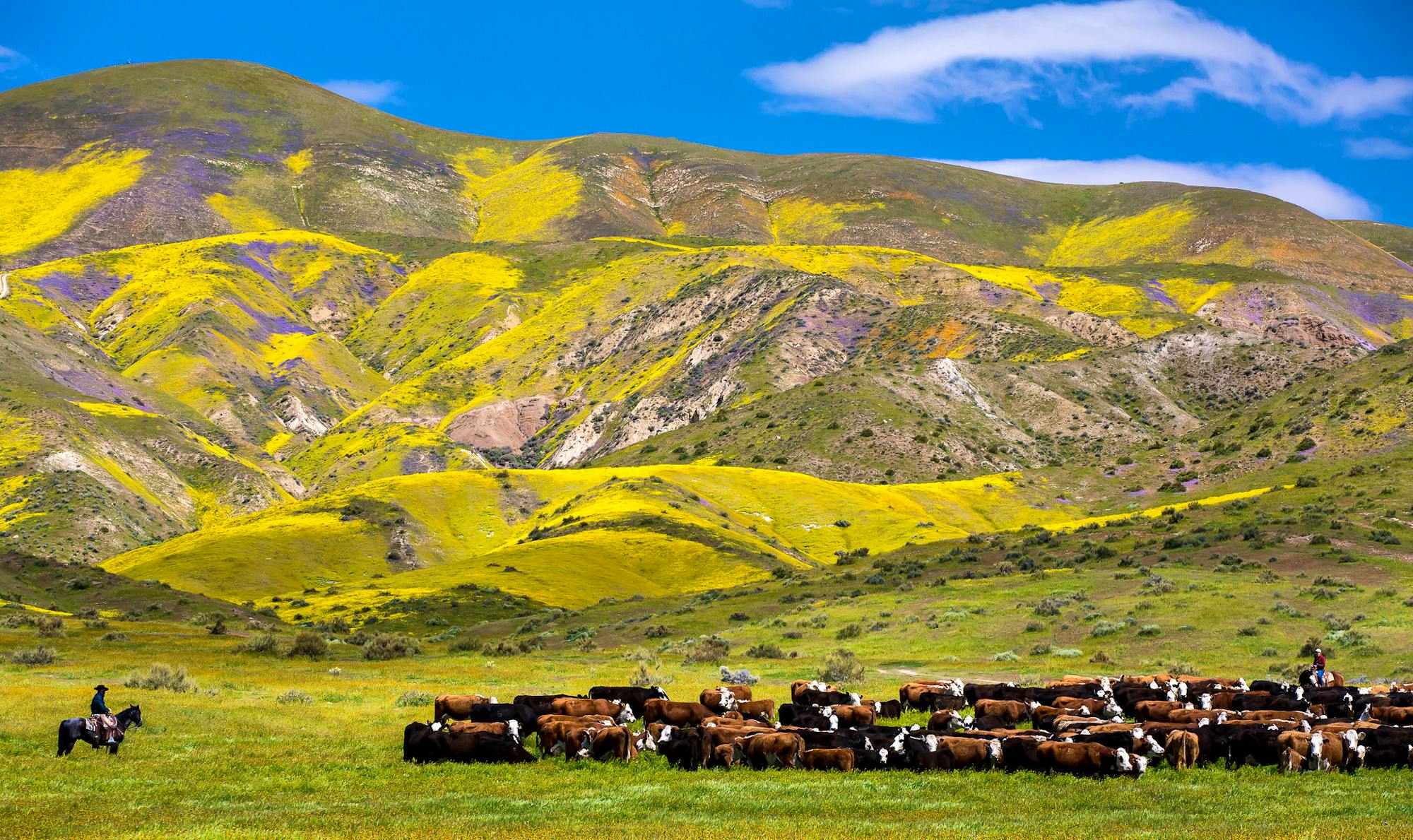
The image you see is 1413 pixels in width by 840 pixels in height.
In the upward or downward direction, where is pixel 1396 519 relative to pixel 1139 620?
upward

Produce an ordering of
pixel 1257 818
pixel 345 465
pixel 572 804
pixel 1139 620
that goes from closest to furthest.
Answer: pixel 1257 818
pixel 572 804
pixel 1139 620
pixel 345 465

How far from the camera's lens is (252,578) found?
286 ft

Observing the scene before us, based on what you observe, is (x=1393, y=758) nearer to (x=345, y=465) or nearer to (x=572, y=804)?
(x=572, y=804)

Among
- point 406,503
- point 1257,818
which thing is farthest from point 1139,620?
point 406,503

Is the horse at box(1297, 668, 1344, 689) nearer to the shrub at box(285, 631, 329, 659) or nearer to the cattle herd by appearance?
the cattle herd

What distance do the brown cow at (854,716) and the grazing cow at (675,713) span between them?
2.99m

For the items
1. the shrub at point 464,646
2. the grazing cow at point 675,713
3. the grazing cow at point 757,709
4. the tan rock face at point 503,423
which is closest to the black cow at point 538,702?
the grazing cow at point 675,713

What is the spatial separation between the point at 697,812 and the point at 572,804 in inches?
80.6

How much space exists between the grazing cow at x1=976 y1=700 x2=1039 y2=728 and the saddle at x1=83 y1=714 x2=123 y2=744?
59.9 ft

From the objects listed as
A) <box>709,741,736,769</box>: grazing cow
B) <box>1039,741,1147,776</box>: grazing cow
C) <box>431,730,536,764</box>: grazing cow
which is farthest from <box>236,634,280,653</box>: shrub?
<box>1039,741,1147,776</box>: grazing cow

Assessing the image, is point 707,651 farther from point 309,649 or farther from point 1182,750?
point 1182,750

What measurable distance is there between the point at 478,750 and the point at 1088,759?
1148 centimetres

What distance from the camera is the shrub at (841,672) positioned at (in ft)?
126

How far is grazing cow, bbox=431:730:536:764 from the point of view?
23531mm
